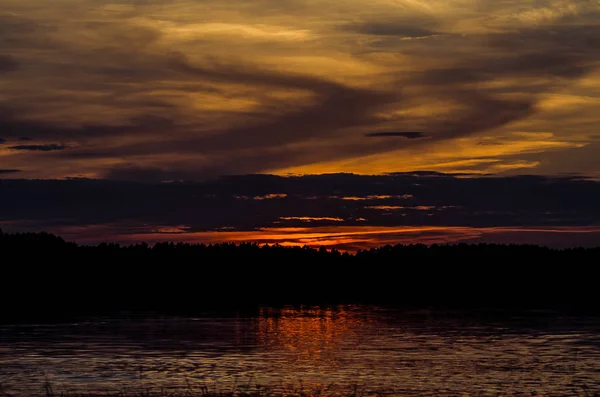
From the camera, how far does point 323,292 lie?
132 metres

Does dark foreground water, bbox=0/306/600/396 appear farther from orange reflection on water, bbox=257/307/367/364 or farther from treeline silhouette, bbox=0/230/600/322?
treeline silhouette, bbox=0/230/600/322

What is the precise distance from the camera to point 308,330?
68625 millimetres

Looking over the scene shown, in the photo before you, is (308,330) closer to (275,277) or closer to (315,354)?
(315,354)

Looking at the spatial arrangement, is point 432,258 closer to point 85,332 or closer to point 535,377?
point 85,332

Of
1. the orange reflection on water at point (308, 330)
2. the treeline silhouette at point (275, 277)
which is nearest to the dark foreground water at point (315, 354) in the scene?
the orange reflection on water at point (308, 330)

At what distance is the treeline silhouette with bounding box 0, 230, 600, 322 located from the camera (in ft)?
373

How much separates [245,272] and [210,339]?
90199 millimetres

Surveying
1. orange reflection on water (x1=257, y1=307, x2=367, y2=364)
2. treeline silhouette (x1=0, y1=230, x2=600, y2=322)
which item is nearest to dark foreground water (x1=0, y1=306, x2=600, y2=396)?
orange reflection on water (x1=257, y1=307, x2=367, y2=364)

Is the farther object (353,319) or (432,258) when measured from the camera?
(432,258)

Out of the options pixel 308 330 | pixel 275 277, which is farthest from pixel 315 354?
pixel 275 277

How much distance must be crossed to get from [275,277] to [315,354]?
313 ft

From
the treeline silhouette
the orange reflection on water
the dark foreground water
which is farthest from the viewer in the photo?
the treeline silhouette

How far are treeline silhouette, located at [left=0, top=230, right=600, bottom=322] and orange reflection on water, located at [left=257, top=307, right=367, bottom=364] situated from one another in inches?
606

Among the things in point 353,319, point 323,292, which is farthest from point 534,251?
point 353,319
